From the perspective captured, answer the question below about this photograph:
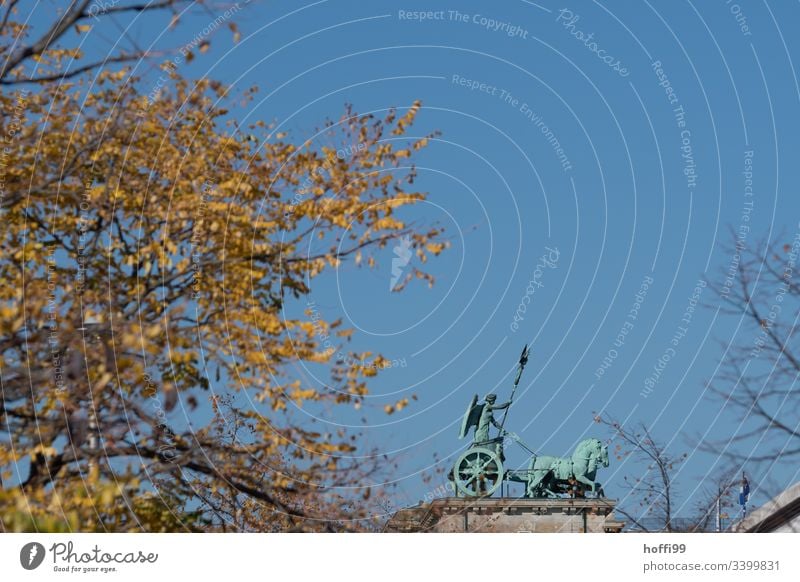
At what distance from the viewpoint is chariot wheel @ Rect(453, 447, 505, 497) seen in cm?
1916

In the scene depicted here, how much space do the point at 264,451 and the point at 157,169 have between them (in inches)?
137

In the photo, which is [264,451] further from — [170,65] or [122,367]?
[170,65]

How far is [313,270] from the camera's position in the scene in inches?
577

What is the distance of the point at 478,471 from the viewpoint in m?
19.2
